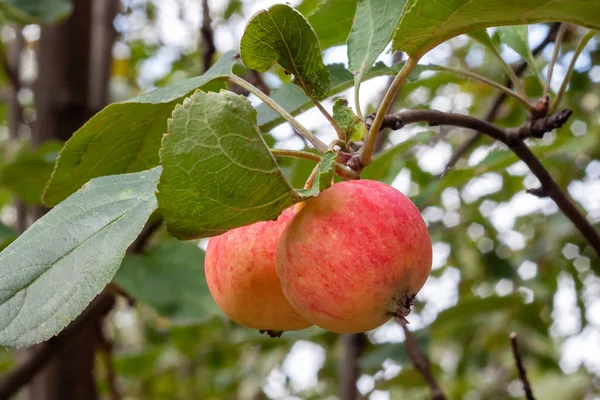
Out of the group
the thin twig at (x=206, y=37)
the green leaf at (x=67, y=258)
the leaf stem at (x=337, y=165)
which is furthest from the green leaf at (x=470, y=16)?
the thin twig at (x=206, y=37)

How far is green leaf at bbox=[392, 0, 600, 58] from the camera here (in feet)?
2.04

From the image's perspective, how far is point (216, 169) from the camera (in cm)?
58

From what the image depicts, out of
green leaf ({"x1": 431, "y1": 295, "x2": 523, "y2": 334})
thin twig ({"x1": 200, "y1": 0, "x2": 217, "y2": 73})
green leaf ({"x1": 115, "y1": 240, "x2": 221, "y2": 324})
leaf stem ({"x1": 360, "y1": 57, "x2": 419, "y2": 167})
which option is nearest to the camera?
leaf stem ({"x1": 360, "y1": 57, "x2": 419, "y2": 167})

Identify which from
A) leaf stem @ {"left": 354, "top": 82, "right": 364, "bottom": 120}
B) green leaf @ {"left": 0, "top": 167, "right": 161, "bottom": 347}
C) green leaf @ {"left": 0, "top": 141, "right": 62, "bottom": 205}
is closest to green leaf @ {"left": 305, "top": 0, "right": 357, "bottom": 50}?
leaf stem @ {"left": 354, "top": 82, "right": 364, "bottom": 120}

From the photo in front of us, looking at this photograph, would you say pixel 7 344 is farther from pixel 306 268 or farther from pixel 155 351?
pixel 155 351

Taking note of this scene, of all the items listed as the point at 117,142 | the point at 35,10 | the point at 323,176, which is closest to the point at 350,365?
the point at 117,142

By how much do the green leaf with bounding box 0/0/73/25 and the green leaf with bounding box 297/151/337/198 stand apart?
1.31 meters

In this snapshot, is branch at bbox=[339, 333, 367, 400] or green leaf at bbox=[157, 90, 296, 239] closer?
green leaf at bbox=[157, 90, 296, 239]

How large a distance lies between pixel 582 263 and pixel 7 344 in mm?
1832

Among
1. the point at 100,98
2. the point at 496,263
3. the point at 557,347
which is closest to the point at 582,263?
the point at 496,263

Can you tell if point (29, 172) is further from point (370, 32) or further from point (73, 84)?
A: point (370, 32)

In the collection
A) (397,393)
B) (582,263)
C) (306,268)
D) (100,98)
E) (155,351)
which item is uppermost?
(306,268)

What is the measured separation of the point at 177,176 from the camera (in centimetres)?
57

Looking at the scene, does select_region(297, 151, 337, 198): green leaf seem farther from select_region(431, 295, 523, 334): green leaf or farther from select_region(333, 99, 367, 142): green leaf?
select_region(431, 295, 523, 334): green leaf
